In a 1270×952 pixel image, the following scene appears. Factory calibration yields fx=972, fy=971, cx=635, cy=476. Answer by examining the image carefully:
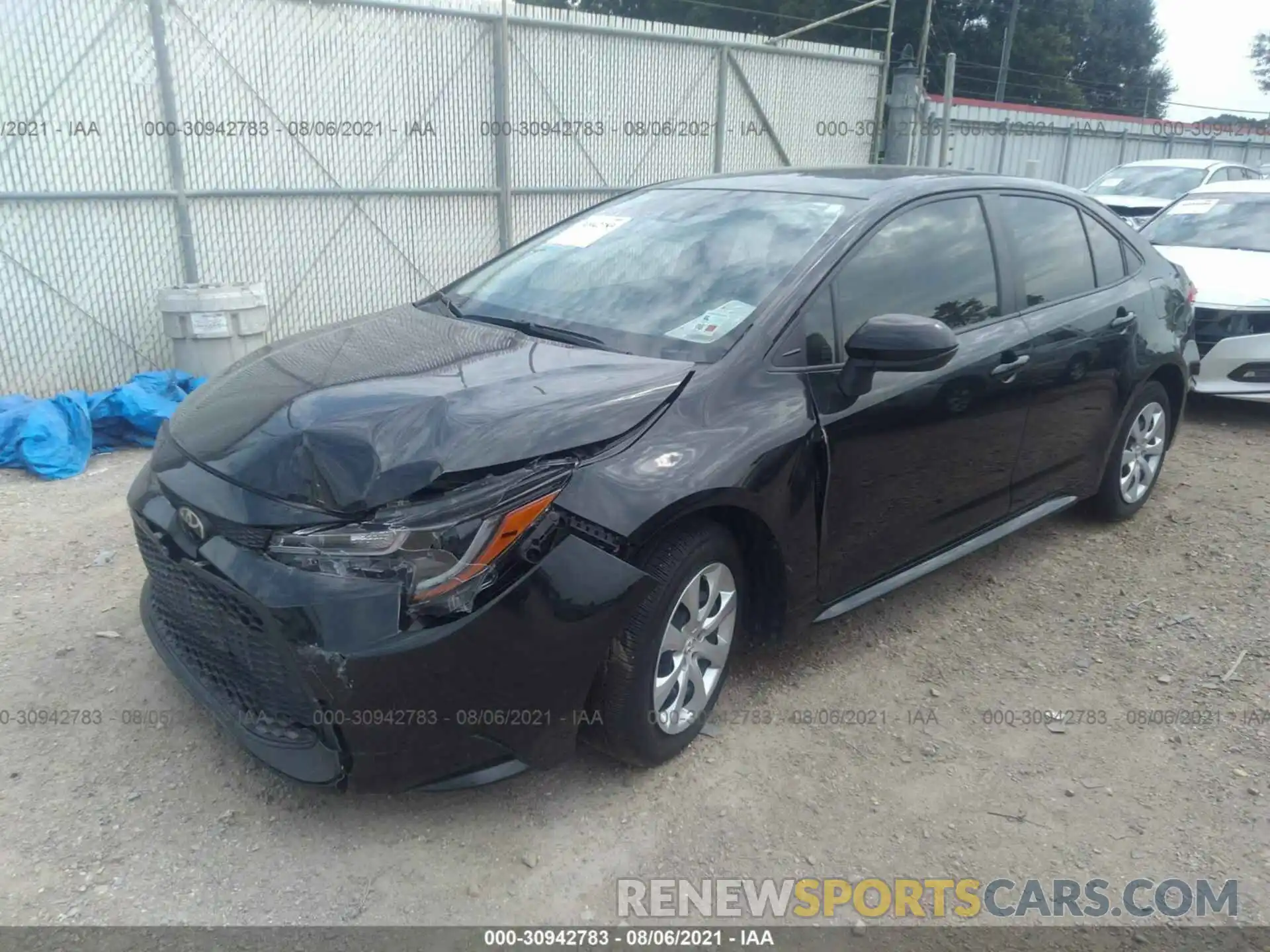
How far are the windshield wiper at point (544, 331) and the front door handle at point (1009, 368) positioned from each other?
1.56m

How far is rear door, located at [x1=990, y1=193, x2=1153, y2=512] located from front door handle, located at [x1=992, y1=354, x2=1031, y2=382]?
2.0 inches

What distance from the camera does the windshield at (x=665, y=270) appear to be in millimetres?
3176

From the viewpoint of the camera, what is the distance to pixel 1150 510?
17.4 ft

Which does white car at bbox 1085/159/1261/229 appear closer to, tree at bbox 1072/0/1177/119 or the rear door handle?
the rear door handle

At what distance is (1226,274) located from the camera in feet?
23.9

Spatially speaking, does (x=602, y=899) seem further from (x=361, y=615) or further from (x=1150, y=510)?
(x=1150, y=510)

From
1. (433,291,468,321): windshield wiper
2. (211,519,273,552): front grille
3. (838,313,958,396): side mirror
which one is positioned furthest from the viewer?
(433,291,468,321): windshield wiper

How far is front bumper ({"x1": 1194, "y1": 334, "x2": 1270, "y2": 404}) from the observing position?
22.3 feet

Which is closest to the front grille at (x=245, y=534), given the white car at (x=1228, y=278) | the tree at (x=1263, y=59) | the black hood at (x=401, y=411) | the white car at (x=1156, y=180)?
the black hood at (x=401, y=411)

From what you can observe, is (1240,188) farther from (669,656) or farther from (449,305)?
(669,656)

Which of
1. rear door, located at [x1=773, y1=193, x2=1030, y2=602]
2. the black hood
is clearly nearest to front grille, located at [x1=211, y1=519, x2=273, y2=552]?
the black hood

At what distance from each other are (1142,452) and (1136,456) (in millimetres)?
79

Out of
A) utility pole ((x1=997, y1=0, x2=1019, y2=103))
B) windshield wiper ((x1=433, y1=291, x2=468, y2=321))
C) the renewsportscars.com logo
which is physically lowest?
the renewsportscars.com logo

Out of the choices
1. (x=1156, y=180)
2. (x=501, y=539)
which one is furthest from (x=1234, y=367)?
(x=1156, y=180)
